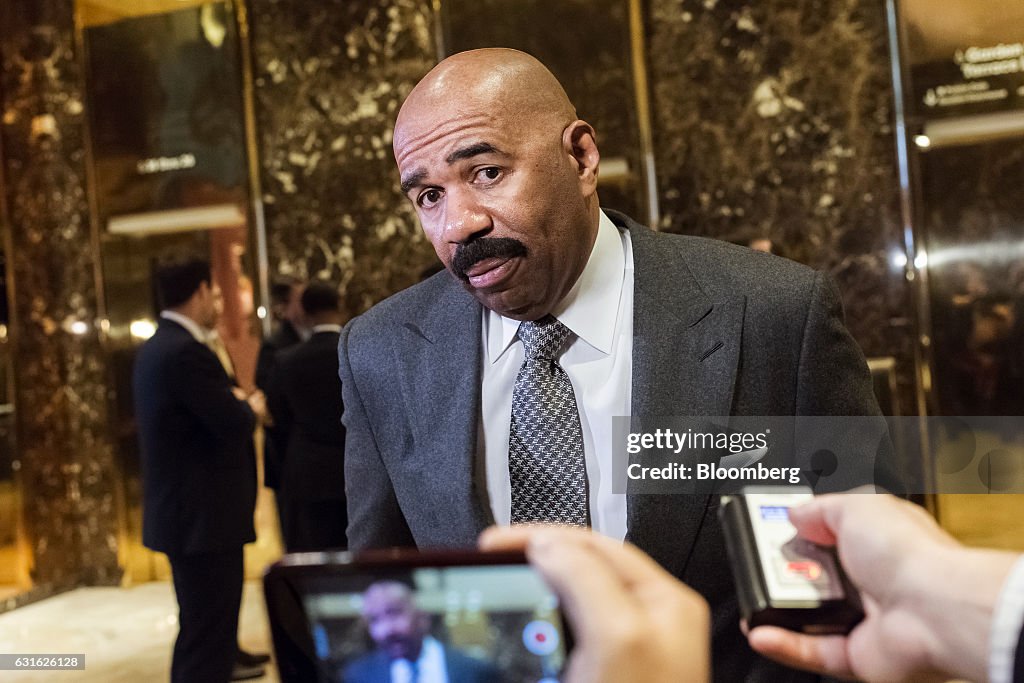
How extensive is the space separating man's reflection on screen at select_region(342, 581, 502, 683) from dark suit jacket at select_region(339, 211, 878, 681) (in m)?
0.75

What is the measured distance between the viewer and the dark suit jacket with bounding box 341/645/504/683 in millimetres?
629

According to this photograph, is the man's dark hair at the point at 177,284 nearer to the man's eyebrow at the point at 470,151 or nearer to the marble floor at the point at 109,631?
the marble floor at the point at 109,631

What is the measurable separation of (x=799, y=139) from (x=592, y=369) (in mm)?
3393

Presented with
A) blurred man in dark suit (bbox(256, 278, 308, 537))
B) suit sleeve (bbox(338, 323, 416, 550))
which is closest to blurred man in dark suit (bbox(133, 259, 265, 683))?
blurred man in dark suit (bbox(256, 278, 308, 537))

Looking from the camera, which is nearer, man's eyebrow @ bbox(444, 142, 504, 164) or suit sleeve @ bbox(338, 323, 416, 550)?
man's eyebrow @ bbox(444, 142, 504, 164)

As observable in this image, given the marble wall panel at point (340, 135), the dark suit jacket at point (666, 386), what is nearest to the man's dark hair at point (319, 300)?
the marble wall panel at point (340, 135)

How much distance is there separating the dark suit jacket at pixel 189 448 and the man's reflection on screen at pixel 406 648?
10.4 feet

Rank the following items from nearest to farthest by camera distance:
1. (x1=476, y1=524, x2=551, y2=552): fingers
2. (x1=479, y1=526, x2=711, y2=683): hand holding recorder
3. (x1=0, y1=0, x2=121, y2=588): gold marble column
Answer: (x1=479, y1=526, x2=711, y2=683): hand holding recorder, (x1=476, y1=524, x2=551, y2=552): fingers, (x1=0, y1=0, x2=121, y2=588): gold marble column

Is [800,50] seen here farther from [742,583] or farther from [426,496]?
[742,583]

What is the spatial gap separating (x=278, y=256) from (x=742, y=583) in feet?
15.6

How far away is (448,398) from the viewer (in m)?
1.53

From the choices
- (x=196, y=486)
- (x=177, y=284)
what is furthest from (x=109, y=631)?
(x=177, y=284)

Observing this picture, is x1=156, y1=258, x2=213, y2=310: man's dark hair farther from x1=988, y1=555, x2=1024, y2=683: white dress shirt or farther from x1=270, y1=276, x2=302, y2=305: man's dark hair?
x1=988, y1=555, x2=1024, y2=683: white dress shirt

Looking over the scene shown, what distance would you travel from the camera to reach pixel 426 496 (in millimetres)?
1484
